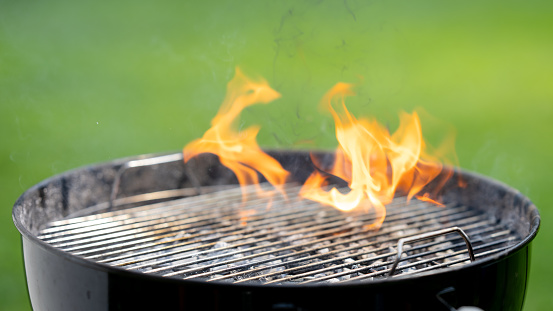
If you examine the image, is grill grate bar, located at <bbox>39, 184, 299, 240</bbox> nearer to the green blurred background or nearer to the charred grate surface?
the charred grate surface

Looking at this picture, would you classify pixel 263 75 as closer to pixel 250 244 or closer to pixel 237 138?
pixel 237 138

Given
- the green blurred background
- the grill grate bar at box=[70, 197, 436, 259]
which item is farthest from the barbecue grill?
the green blurred background

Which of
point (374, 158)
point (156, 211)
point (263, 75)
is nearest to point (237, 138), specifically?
point (156, 211)

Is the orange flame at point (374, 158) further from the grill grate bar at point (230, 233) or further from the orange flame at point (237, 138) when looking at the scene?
the orange flame at point (237, 138)

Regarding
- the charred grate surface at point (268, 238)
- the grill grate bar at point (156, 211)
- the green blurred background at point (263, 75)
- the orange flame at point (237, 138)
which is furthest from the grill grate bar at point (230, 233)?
the green blurred background at point (263, 75)

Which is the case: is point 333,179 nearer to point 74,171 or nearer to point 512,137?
point 74,171

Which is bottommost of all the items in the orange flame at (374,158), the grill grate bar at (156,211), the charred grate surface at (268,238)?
the charred grate surface at (268,238)
